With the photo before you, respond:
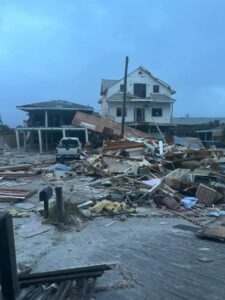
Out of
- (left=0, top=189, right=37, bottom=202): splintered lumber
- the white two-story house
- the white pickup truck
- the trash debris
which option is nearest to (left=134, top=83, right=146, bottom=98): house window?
the white two-story house

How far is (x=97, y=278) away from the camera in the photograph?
672 cm

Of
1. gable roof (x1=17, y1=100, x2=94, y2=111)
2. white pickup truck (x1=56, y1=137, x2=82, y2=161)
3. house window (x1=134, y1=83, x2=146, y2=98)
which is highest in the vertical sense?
house window (x1=134, y1=83, x2=146, y2=98)

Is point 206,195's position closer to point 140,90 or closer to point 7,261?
point 7,261

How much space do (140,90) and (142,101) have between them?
173 centimetres

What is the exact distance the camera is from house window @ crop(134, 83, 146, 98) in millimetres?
52750

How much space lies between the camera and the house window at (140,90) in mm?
52750

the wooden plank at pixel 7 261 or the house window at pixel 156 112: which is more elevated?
the house window at pixel 156 112

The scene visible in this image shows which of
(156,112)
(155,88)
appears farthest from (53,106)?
(155,88)

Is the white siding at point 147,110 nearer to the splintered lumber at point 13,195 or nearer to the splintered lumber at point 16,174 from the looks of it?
the splintered lumber at point 16,174

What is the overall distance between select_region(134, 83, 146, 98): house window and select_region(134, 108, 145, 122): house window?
1.84 metres

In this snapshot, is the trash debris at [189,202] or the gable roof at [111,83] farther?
the gable roof at [111,83]

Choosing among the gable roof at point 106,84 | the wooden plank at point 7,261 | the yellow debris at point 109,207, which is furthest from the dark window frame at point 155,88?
the wooden plank at point 7,261

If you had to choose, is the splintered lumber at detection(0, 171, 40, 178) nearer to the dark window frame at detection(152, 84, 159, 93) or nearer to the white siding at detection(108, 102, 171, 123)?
the white siding at detection(108, 102, 171, 123)

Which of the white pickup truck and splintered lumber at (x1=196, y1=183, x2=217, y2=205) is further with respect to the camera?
the white pickup truck
